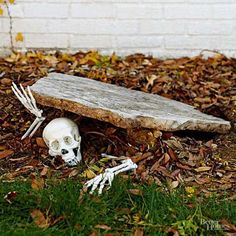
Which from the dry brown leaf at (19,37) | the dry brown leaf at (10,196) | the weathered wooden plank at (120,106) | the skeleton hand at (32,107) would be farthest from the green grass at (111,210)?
the dry brown leaf at (19,37)

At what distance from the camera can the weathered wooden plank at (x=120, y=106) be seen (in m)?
4.20

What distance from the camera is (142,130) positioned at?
14.1 ft

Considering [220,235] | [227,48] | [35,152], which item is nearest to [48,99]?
[35,152]

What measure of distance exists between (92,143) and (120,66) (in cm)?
159

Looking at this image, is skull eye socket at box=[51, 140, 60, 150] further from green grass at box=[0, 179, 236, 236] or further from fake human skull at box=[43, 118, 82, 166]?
green grass at box=[0, 179, 236, 236]

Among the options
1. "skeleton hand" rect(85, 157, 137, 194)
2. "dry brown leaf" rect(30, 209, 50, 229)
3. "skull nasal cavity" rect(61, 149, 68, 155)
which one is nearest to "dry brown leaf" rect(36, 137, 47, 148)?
"skull nasal cavity" rect(61, 149, 68, 155)

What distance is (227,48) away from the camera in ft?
20.3

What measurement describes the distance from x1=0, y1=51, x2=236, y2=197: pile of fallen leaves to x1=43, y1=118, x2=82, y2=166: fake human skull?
0.07m

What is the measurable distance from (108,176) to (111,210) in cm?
27

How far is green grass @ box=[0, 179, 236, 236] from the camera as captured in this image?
352cm

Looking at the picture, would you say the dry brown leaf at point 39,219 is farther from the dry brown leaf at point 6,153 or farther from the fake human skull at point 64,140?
the dry brown leaf at point 6,153

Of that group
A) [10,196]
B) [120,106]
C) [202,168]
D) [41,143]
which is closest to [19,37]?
[41,143]

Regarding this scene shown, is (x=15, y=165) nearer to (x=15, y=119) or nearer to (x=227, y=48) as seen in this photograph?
(x=15, y=119)

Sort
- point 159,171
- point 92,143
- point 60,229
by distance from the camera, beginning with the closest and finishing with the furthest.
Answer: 1. point 60,229
2. point 159,171
3. point 92,143
